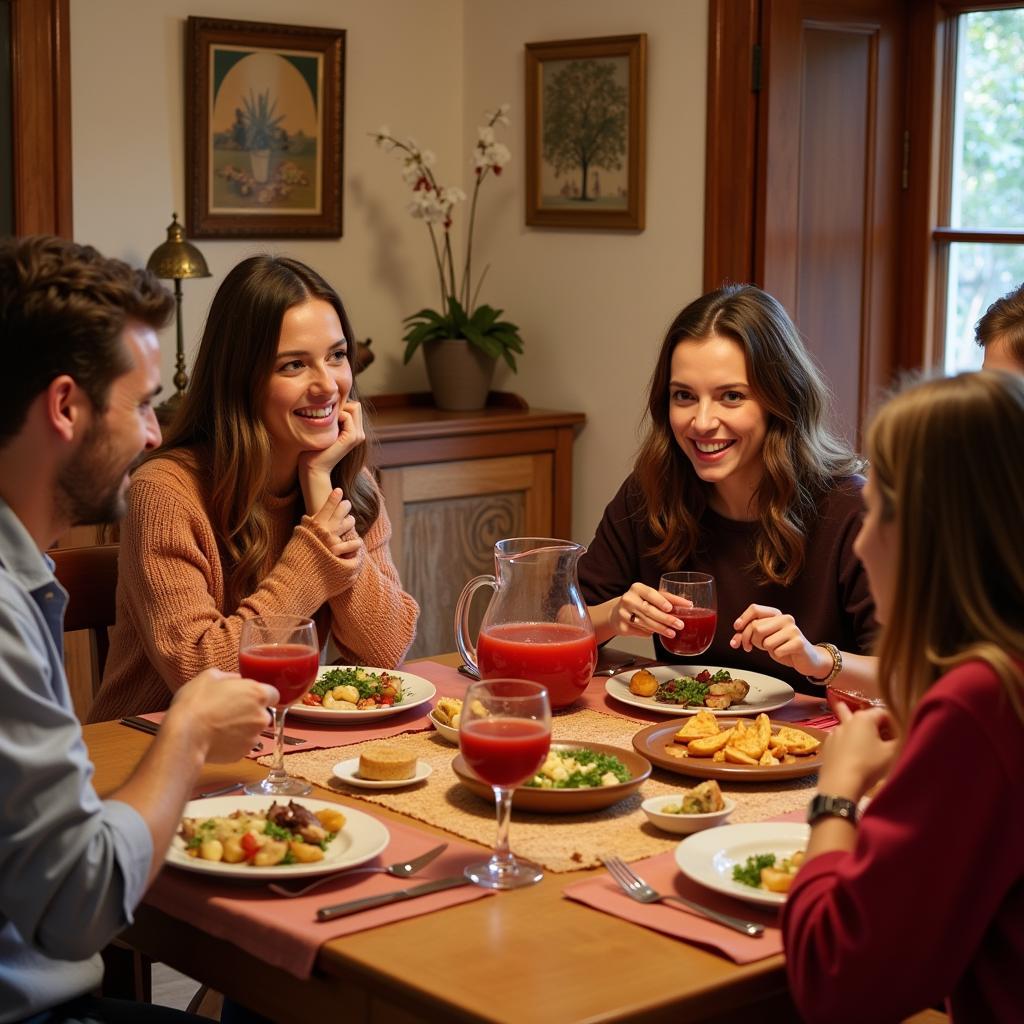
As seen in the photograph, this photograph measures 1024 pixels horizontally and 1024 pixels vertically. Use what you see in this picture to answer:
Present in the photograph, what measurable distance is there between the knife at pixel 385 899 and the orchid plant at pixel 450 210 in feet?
9.62

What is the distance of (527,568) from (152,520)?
628 millimetres

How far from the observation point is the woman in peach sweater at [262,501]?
2.31 meters

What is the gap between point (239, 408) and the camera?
2467mm

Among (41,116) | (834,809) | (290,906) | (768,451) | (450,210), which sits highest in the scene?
(41,116)

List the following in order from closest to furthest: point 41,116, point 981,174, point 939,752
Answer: point 939,752 → point 41,116 → point 981,174

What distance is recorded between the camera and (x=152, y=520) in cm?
229

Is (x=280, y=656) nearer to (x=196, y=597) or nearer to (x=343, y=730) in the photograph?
(x=343, y=730)

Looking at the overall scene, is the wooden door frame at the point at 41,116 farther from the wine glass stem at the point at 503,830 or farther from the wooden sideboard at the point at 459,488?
the wine glass stem at the point at 503,830

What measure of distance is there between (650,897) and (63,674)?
604mm

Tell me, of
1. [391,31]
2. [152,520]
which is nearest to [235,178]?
[391,31]

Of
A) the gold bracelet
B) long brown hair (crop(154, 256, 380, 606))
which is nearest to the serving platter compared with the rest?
the gold bracelet

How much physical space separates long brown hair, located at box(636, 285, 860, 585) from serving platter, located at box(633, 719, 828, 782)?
61 centimetres

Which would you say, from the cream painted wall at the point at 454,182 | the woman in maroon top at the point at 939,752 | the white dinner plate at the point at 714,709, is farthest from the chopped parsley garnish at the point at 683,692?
the cream painted wall at the point at 454,182

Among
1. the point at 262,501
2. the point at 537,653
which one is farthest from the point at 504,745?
the point at 262,501
